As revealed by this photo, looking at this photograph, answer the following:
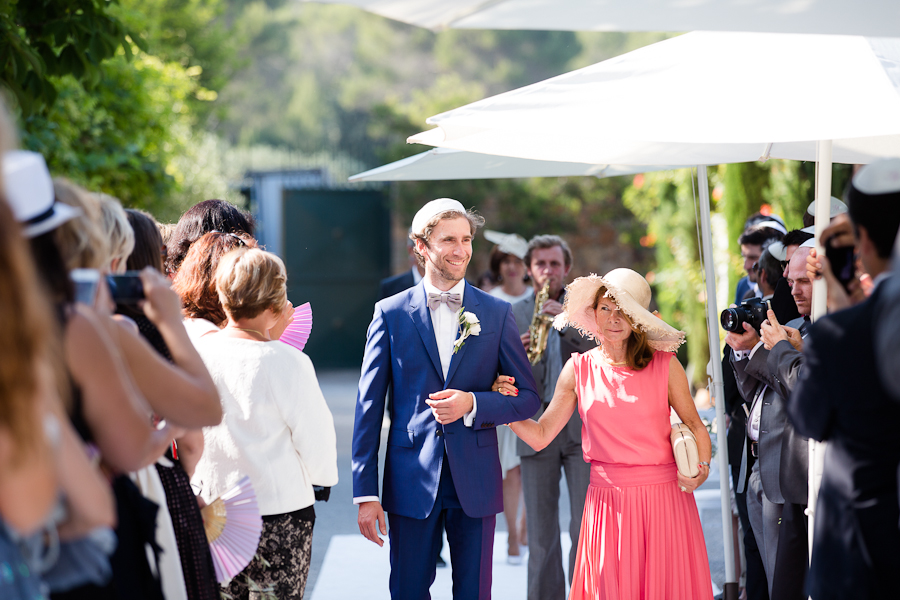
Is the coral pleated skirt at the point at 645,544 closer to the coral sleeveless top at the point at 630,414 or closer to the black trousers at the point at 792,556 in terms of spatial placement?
the coral sleeveless top at the point at 630,414

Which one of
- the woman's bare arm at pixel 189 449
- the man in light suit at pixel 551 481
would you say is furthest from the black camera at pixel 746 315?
the woman's bare arm at pixel 189 449

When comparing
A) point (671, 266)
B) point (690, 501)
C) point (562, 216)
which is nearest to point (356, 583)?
point (690, 501)

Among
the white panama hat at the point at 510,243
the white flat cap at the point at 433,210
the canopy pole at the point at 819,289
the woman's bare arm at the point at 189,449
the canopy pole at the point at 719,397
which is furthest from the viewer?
the white panama hat at the point at 510,243

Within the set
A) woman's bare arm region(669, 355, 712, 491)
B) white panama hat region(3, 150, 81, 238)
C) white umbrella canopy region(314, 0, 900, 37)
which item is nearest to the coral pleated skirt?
woman's bare arm region(669, 355, 712, 491)

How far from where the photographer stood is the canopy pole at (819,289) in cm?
272

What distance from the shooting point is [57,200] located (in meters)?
1.73

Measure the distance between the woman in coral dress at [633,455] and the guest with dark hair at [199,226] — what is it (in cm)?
123

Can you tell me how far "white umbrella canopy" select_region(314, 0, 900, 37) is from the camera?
6.97 ft

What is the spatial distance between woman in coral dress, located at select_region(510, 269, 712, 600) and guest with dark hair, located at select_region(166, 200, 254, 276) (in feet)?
4.02

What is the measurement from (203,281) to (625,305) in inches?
62.2

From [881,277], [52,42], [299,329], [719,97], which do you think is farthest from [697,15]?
[52,42]

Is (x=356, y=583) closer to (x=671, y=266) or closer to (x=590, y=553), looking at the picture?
(x=590, y=553)

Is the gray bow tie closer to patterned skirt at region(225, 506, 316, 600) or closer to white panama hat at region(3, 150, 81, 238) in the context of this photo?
patterned skirt at region(225, 506, 316, 600)

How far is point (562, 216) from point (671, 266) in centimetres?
387
